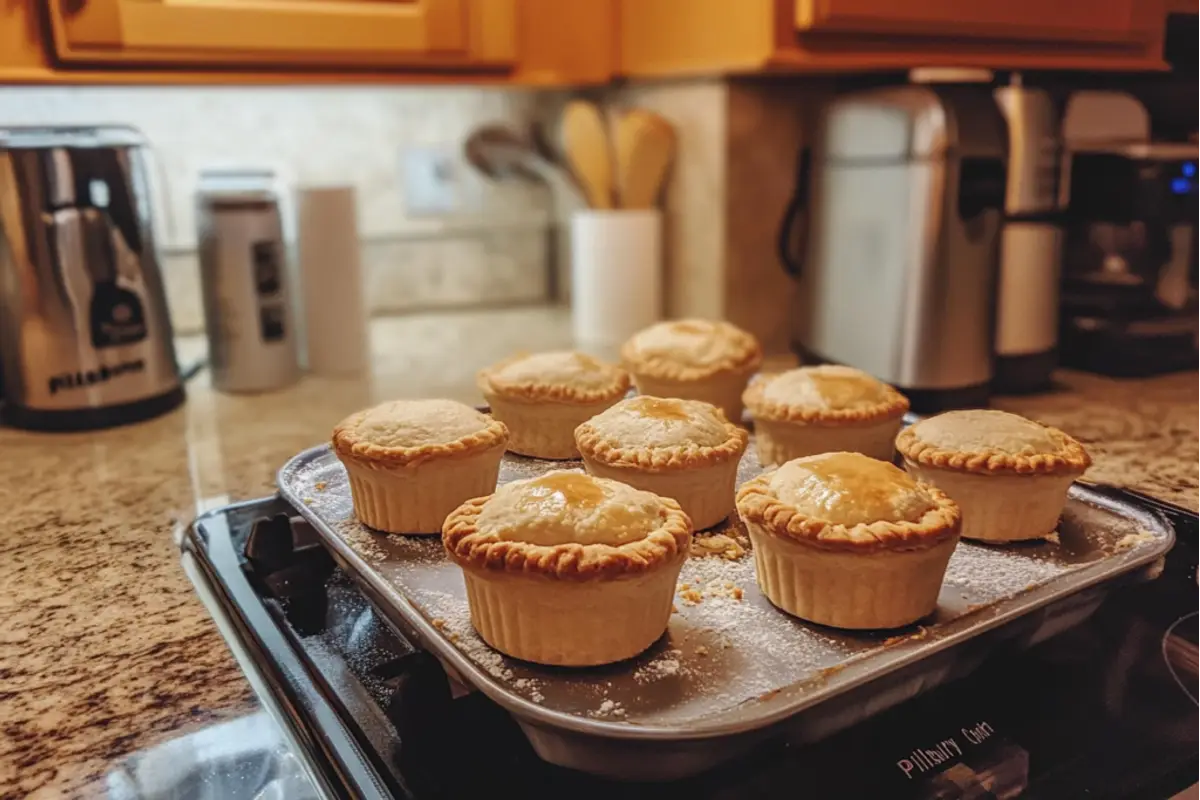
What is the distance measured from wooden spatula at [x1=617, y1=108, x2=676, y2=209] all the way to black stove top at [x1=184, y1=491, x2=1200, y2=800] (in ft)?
3.31

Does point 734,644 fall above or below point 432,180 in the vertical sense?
below

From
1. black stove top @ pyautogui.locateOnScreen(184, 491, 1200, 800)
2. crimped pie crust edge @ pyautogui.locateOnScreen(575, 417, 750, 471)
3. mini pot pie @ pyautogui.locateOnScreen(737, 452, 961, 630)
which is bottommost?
black stove top @ pyautogui.locateOnScreen(184, 491, 1200, 800)

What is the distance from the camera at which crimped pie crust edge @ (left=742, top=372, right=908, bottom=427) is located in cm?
92

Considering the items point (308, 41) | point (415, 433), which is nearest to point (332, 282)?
point (308, 41)

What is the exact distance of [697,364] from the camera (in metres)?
1.10

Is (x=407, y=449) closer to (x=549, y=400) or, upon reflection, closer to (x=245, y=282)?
(x=549, y=400)

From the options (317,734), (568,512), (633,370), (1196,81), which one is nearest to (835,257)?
(633,370)

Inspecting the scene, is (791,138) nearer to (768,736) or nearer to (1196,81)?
(1196,81)

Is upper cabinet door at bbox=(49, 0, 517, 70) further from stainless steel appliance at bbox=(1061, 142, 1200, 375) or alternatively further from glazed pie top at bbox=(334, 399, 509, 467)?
stainless steel appliance at bbox=(1061, 142, 1200, 375)

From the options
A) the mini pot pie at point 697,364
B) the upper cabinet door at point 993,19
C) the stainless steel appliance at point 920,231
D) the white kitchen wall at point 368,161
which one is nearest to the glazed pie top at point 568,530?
the mini pot pie at point 697,364

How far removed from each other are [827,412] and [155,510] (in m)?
0.68

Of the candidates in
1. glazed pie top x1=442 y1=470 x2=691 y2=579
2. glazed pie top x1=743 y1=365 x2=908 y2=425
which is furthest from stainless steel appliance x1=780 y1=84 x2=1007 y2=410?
glazed pie top x1=442 y1=470 x2=691 y2=579

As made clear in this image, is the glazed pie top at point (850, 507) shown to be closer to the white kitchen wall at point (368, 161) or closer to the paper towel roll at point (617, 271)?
the paper towel roll at point (617, 271)

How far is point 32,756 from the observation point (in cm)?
58
